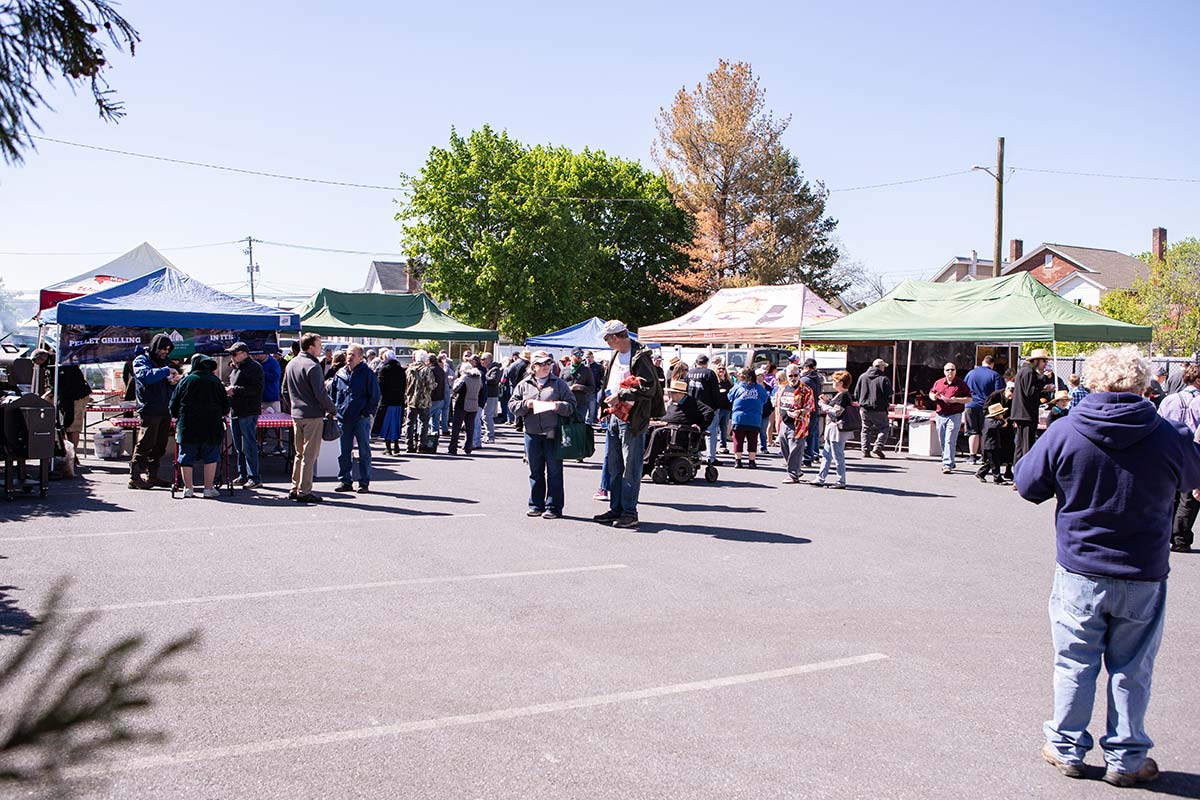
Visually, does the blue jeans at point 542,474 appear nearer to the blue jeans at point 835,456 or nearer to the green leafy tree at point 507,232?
the blue jeans at point 835,456

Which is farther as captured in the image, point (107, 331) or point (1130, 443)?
point (107, 331)

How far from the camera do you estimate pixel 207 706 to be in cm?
457

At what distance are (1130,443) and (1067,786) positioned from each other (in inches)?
55.8

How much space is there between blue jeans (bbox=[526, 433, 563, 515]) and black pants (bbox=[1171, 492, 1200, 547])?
228 inches

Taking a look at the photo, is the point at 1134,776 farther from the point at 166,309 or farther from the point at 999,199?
the point at 999,199

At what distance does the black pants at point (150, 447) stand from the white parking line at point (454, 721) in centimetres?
841

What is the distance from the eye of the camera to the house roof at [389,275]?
81.5m

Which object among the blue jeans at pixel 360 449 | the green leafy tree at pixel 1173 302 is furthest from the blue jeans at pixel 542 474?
the green leafy tree at pixel 1173 302

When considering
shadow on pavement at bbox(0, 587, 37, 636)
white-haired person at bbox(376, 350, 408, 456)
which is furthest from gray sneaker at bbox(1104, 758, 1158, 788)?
white-haired person at bbox(376, 350, 408, 456)

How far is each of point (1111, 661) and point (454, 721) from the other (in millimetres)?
2835

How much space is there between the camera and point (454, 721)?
4.48 metres

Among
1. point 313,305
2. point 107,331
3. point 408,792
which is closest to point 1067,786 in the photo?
point 408,792

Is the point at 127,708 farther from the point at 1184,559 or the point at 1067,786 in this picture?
the point at 1184,559

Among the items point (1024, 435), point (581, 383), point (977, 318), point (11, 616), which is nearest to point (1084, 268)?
point (977, 318)
